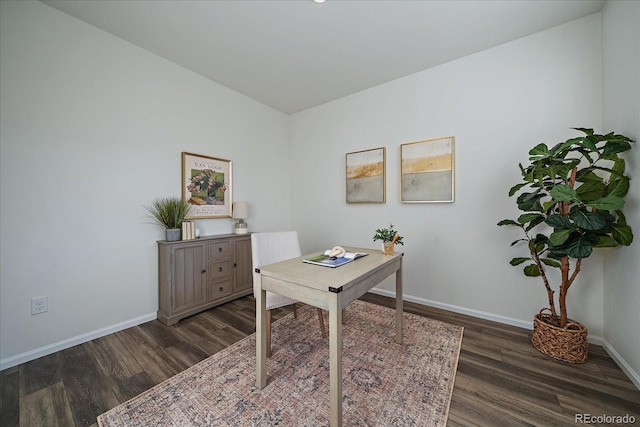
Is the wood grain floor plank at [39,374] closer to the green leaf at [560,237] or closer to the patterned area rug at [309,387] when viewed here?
the patterned area rug at [309,387]

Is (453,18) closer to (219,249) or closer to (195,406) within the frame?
(219,249)

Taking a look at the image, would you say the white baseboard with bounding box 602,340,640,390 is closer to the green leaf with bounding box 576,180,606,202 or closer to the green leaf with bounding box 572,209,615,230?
the green leaf with bounding box 572,209,615,230

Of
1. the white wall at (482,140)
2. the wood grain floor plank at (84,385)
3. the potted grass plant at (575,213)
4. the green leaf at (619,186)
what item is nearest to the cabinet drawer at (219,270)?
the wood grain floor plank at (84,385)

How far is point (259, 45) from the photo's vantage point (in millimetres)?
2258

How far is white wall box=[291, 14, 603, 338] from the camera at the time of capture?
1.96 metres

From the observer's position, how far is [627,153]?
161cm

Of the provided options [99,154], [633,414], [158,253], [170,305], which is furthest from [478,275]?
[99,154]

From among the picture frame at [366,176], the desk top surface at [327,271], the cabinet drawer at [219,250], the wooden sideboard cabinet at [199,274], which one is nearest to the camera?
the desk top surface at [327,271]

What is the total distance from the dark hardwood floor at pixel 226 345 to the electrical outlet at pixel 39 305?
0.36 m

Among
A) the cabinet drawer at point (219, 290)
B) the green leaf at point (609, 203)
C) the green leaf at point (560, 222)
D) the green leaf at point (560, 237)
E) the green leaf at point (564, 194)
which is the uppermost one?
the green leaf at point (564, 194)

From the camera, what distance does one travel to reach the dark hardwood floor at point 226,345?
50.5 inches

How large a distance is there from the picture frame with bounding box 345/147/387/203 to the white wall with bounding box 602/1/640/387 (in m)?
1.85

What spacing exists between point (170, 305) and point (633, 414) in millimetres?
3337

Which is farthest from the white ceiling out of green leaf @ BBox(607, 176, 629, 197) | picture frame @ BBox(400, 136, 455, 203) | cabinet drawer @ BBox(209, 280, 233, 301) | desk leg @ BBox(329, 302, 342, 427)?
cabinet drawer @ BBox(209, 280, 233, 301)
